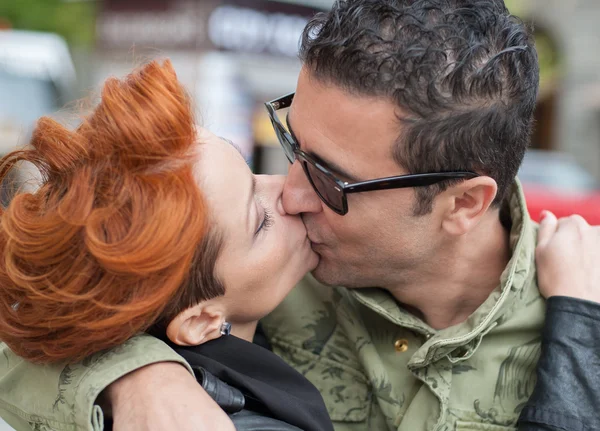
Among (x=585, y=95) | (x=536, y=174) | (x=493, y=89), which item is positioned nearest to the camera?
(x=493, y=89)

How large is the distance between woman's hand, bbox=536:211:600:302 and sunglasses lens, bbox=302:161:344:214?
2.55 feet

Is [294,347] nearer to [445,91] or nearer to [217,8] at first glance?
[445,91]

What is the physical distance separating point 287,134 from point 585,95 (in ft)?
59.3

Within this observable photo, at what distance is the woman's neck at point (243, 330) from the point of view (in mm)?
2564

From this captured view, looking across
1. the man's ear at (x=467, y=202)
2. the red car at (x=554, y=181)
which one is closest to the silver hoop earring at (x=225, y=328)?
the man's ear at (x=467, y=202)

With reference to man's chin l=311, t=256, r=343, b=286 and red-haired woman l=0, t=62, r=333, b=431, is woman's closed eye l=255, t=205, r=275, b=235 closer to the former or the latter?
red-haired woman l=0, t=62, r=333, b=431

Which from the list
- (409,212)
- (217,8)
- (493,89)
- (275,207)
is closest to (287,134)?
(275,207)

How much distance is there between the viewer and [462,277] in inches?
111

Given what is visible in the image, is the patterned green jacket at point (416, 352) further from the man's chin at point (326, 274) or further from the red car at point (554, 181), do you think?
the red car at point (554, 181)

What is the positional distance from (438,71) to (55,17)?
82.2ft

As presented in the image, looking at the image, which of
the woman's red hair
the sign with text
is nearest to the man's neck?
the woman's red hair

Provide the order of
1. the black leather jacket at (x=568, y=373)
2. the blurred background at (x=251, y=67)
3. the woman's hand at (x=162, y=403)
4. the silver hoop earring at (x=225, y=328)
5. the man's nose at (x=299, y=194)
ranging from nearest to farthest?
the woman's hand at (x=162, y=403) → the black leather jacket at (x=568, y=373) → the silver hoop earring at (x=225, y=328) → the man's nose at (x=299, y=194) → the blurred background at (x=251, y=67)

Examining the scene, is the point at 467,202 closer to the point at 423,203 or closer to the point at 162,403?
the point at 423,203

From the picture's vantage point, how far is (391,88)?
2.48m
